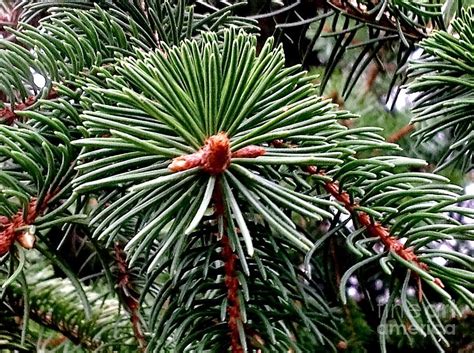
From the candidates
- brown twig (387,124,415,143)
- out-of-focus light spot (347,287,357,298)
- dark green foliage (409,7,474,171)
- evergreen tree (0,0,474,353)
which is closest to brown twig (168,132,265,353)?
evergreen tree (0,0,474,353)

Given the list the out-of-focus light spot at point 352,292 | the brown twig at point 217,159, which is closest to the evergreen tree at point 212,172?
the brown twig at point 217,159

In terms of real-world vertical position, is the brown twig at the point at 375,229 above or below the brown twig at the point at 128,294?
below

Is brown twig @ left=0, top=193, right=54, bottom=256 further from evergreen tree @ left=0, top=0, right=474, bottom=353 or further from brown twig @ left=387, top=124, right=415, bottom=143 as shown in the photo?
brown twig @ left=387, top=124, right=415, bottom=143

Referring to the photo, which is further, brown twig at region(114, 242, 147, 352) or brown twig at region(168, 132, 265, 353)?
brown twig at region(114, 242, 147, 352)

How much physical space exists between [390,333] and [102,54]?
0.38 meters

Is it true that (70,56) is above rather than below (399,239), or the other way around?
above

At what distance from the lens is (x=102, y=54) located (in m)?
0.29

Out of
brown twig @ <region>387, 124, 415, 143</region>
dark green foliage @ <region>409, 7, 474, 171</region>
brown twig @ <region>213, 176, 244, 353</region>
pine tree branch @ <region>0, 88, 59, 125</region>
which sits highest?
brown twig @ <region>387, 124, 415, 143</region>

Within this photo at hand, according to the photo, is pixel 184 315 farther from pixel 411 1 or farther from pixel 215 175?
pixel 411 1

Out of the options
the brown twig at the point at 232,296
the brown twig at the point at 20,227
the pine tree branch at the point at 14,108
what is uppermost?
the pine tree branch at the point at 14,108

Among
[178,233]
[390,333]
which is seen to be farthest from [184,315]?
[390,333]

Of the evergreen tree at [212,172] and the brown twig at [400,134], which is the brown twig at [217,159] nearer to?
the evergreen tree at [212,172]

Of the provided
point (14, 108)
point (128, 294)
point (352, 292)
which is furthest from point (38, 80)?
point (352, 292)

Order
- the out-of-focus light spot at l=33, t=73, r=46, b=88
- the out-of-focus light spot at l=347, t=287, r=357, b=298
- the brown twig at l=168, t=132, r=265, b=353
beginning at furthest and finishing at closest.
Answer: the out-of-focus light spot at l=347, t=287, r=357, b=298, the out-of-focus light spot at l=33, t=73, r=46, b=88, the brown twig at l=168, t=132, r=265, b=353
